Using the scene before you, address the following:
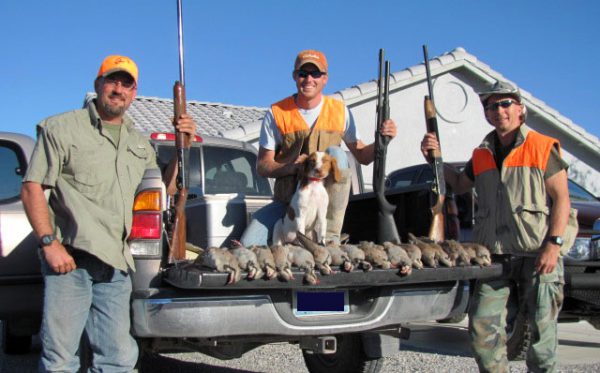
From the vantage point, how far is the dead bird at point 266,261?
3645mm

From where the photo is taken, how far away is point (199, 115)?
18.6 meters

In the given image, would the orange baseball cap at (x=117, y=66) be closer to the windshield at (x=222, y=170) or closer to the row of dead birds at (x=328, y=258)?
the row of dead birds at (x=328, y=258)

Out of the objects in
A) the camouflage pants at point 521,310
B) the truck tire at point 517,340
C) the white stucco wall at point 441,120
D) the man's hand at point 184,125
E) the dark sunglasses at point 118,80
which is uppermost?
the white stucco wall at point 441,120

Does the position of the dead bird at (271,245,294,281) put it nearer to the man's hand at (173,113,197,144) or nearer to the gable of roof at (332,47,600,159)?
the man's hand at (173,113,197,144)

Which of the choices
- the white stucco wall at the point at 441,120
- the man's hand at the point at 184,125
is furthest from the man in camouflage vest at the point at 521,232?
the white stucco wall at the point at 441,120

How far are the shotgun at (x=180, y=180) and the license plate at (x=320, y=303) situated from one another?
2.26 feet

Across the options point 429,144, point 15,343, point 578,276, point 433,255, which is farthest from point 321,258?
point 15,343

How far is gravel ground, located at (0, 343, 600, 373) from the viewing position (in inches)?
233

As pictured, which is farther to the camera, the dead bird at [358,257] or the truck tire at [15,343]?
the truck tire at [15,343]

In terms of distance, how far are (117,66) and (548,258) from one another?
100 inches

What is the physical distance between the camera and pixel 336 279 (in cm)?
378

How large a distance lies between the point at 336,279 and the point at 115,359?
3.88 ft

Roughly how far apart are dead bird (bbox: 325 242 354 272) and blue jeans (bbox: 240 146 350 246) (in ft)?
2.91

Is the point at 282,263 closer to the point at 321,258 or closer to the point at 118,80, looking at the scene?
the point at 321,258
